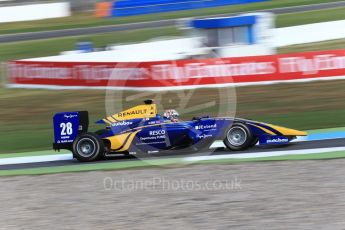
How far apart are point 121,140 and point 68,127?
39.6 inches

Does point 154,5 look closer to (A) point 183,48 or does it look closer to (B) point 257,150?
(A) point 183,48

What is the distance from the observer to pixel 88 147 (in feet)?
34.4

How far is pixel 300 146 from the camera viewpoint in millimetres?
10477

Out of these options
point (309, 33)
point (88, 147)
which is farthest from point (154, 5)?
point (88, 147)

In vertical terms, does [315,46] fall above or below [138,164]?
above

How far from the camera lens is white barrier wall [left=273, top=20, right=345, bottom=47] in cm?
2584

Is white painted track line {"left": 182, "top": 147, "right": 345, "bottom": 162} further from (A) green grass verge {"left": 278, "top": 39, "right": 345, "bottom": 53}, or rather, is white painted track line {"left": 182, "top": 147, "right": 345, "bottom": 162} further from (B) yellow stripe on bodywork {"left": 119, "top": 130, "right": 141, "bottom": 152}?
(A) green grass verge {"left": 278, "top": 39, "right": 345, "bottom": 53}

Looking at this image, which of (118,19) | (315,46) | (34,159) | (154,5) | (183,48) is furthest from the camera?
(118,19)

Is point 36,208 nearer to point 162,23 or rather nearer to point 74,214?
point 74,214

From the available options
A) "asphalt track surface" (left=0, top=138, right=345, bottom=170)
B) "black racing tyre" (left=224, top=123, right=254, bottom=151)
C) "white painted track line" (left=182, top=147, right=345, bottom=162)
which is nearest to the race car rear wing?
"asphalt track surface" (left=0, top=138, right=345, bottom=170)

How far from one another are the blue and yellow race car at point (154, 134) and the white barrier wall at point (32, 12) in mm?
28952

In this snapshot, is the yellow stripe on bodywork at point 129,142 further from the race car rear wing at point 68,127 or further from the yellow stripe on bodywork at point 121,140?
the race car rear wing at point 68,127

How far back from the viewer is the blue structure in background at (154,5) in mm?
36125

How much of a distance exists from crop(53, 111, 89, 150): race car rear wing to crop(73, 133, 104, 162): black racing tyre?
155mm
